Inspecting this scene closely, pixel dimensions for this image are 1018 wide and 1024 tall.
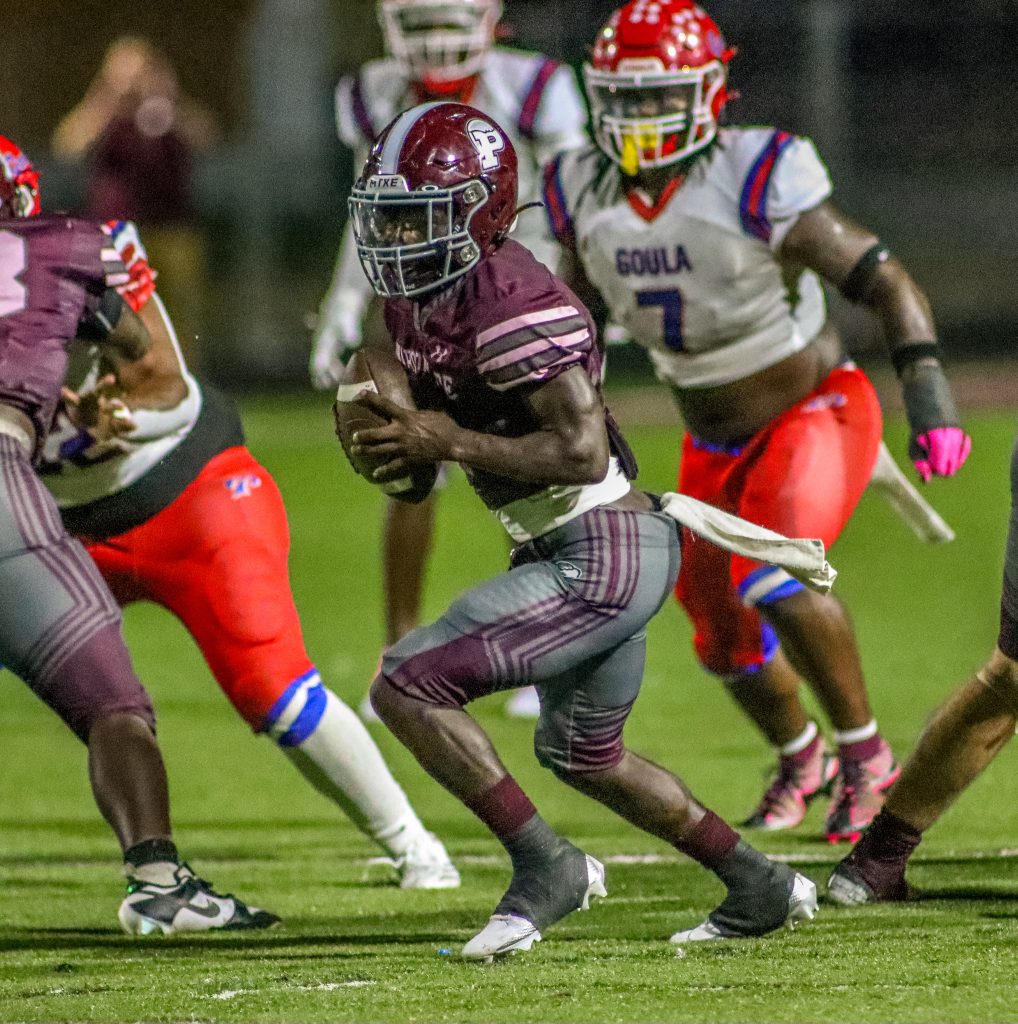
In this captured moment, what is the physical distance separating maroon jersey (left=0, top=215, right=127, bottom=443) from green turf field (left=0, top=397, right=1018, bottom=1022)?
114cm

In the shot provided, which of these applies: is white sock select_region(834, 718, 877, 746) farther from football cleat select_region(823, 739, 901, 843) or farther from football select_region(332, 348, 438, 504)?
football select_region(332, 348, 438, 504)

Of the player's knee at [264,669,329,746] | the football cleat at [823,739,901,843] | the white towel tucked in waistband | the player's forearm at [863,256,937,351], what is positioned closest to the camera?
the white towel tucked in waistband

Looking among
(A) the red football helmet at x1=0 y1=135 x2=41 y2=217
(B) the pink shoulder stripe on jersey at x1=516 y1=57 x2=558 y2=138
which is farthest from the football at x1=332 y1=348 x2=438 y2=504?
(B) the pink shoulder stripe on jersey at x1=516 y1=57 x2=558 y2=138

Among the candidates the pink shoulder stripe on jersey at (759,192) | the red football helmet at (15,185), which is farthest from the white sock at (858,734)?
the red football helmet at (15,185)

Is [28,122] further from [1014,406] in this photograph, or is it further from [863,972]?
[863,972]

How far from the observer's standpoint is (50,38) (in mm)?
18484

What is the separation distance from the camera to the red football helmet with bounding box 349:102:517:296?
393 centimetres

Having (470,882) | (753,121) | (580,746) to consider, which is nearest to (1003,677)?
(580,746)

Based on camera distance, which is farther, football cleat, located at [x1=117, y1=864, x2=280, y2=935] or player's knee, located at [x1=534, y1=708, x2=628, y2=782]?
football cleat, located at [x1=117, y1=864, x2=280, y2=935]

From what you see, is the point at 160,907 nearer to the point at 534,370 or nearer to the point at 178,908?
the point at 178,908

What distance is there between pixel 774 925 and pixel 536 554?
2.82 ft

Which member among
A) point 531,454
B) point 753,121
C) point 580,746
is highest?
point 531,454

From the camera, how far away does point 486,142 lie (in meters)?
4.04

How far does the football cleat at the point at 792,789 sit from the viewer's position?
5.52 m
